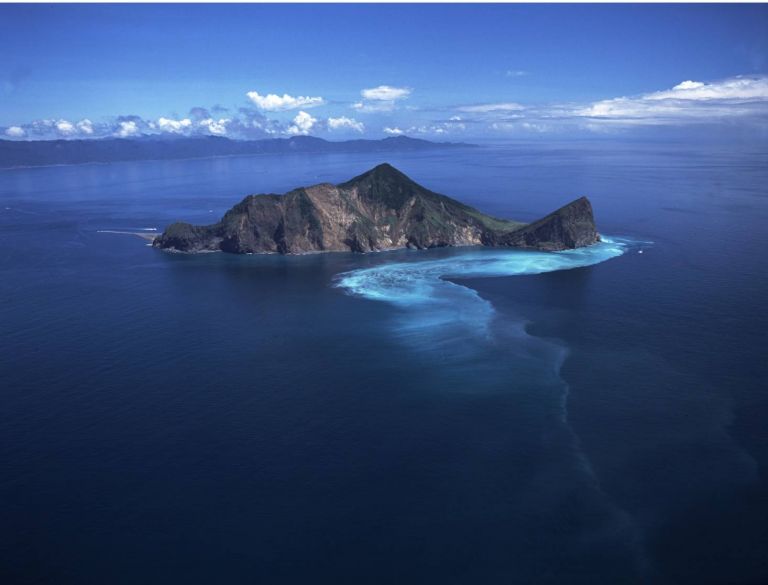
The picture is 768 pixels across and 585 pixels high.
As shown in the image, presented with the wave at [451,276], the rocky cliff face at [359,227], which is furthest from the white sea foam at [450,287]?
Result: the rocky cliff face at [359,227]

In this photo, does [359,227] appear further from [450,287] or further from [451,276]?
[450,287]

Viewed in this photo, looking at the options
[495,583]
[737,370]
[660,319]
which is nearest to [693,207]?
[660,319]

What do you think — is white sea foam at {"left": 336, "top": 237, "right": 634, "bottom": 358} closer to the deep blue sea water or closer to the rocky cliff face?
the deep blue sea water

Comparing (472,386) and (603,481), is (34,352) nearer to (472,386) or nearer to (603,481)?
(472,386)

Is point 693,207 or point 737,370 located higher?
point 693,207

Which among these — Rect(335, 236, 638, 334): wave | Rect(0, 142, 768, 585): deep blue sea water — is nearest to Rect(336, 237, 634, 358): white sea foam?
Rect(335, 236, 638, 334): wave

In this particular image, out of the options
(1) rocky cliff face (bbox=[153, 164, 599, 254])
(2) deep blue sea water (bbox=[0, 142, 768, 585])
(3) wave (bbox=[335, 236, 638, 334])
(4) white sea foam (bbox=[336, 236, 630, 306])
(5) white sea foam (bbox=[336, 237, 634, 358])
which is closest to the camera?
(2) deep blue sea water (bbox=[0, 142, 768, 585])
